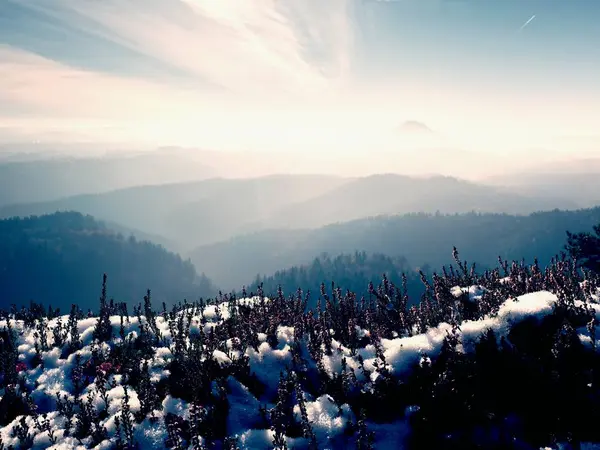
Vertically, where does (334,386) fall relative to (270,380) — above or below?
above

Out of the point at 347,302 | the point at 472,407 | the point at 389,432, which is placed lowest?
the point at 389,432

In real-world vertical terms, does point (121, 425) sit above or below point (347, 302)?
below

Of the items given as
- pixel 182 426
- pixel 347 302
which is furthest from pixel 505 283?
pixel 182 426

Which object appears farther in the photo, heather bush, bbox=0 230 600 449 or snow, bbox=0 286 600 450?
snow, bbox=0 286 600 450

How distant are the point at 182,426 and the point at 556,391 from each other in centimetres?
1193

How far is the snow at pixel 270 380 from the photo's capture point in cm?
1157

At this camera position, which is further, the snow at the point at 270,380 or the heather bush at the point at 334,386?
the snow at the point at 270,380

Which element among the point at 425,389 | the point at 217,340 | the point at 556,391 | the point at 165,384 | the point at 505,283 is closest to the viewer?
the point at 556,391

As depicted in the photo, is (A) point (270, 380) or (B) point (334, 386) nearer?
(B) point (334, 386)

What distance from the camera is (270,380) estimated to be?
1423 centimetres

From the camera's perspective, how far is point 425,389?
12.3 metres

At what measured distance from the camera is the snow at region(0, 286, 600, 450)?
11570 millimetres

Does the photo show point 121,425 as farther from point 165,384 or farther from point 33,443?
point 33,443

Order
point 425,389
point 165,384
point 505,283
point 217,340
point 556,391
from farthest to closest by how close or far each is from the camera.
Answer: point 505,283, point 217,340, point 165,384, point 425,389, point 556,391
